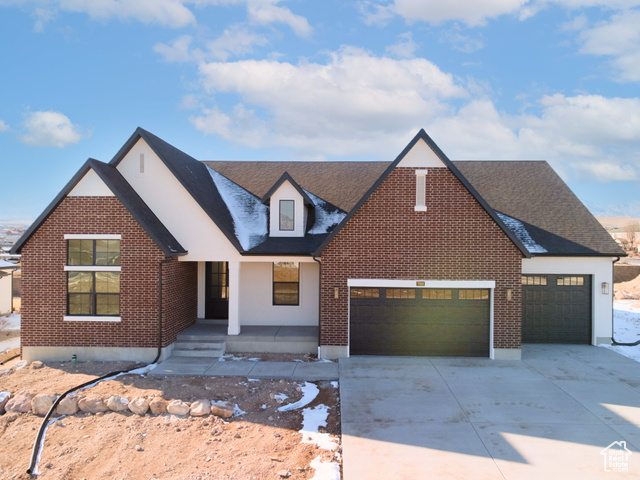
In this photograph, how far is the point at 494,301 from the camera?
11945 mm

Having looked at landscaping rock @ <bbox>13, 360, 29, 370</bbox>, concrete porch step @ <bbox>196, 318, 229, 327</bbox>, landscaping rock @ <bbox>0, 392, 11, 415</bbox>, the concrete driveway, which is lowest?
landscaping rock @ <bbox>13, 360, 29, 370</bbox>

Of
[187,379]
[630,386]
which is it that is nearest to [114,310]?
[187,379]

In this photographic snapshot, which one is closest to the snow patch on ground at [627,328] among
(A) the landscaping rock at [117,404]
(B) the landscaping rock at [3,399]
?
(A) the landscaping rock at [117,404]

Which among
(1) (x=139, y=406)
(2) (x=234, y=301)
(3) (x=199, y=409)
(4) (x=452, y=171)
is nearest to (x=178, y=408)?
(3) (x=199, y=409)

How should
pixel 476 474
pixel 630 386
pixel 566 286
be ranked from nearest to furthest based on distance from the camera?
pixel 476 474
pixel 630 386
pixel 566 286

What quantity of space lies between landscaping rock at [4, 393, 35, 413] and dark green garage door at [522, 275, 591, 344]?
47.1 feet

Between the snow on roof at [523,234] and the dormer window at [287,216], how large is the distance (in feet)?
24.3

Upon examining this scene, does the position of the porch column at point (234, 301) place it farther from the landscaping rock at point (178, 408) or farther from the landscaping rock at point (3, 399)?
the landscaping rock at point (3, 399)

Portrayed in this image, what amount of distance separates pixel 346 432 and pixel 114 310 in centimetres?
822

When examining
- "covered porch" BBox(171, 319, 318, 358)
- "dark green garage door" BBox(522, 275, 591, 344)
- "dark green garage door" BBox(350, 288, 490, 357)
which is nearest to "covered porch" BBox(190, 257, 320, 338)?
"covered porch" BBox(171, 319, 318, 358)

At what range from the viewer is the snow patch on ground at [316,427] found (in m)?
7.20

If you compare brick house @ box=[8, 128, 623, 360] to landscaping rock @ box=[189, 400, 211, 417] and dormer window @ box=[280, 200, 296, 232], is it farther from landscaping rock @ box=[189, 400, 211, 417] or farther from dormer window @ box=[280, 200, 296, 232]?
landscaping rock @ box=[189, 400, 211, 417]

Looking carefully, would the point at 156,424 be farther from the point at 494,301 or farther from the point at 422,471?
the point at 494,301

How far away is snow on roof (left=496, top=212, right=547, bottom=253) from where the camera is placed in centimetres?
1361
